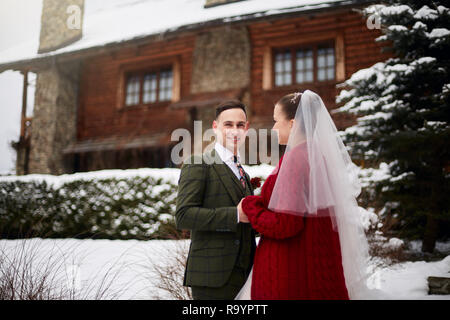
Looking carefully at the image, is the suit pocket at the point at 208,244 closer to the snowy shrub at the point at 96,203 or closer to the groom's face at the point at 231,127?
the groom's face at the point at 231,127

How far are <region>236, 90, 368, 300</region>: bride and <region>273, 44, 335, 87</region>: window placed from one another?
28.4 feet

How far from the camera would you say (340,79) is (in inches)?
388

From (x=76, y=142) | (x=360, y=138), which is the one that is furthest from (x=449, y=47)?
(x=76, y=142)

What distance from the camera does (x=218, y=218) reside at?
2.04 meters

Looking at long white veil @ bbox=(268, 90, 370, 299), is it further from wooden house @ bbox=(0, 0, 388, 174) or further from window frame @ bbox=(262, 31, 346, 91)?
window frame @ bbox=(262, 31, 346, 91)

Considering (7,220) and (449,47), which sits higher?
(449,47)

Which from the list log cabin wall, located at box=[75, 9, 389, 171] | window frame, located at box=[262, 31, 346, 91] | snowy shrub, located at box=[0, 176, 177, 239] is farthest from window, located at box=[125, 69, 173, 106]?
snowy shrub, located at box=[0, 176, 177, 239]

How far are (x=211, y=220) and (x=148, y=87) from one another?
1123 cm

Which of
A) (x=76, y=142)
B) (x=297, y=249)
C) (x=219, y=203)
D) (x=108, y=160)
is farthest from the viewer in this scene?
(x=76, y=142)

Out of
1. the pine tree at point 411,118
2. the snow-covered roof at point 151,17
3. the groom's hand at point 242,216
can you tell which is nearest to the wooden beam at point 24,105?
the snow-covered roof at point 151,17

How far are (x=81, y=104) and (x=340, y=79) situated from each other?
9143 mm

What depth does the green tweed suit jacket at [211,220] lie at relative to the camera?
205cm

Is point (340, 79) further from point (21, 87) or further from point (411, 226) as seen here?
point (21, 87)

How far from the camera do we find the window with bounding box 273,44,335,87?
10.2 meters
